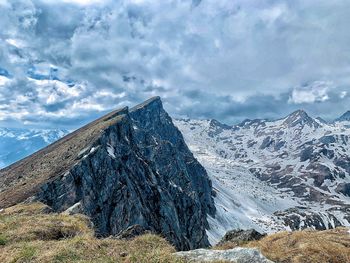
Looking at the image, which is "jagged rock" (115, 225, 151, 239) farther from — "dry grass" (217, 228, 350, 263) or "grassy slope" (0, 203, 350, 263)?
"dry grass" (217, 228, 350, 263)

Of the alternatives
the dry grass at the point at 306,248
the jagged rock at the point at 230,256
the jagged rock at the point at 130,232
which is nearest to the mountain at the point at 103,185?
the jagged rock at the point at 130,232

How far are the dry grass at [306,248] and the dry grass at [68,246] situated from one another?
4470mm

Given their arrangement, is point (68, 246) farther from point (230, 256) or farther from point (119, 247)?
point (230, 256)

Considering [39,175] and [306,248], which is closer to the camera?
[306,248]

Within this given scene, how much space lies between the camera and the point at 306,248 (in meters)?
13.7

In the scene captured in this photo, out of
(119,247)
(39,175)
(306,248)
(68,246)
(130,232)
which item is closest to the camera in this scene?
(68,246)

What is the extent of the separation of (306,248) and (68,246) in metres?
9.92

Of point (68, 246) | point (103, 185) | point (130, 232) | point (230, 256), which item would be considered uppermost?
point (103, 185)

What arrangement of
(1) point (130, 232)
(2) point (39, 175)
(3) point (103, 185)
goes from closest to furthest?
1. (1) point (130, 232)
2. (2) point (39, 175)
3. (3) point (103, 185)

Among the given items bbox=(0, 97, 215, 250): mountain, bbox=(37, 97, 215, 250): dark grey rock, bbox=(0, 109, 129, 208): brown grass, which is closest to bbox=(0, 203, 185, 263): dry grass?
bbox=(0, 97, 215, 250): mountain

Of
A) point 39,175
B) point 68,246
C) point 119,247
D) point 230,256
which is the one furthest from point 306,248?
point 39,175

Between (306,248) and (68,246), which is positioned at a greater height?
(68,246)

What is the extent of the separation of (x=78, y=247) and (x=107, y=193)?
6086 centimetres

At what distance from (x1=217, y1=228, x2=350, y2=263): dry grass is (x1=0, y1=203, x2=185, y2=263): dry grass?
4.47 metres
